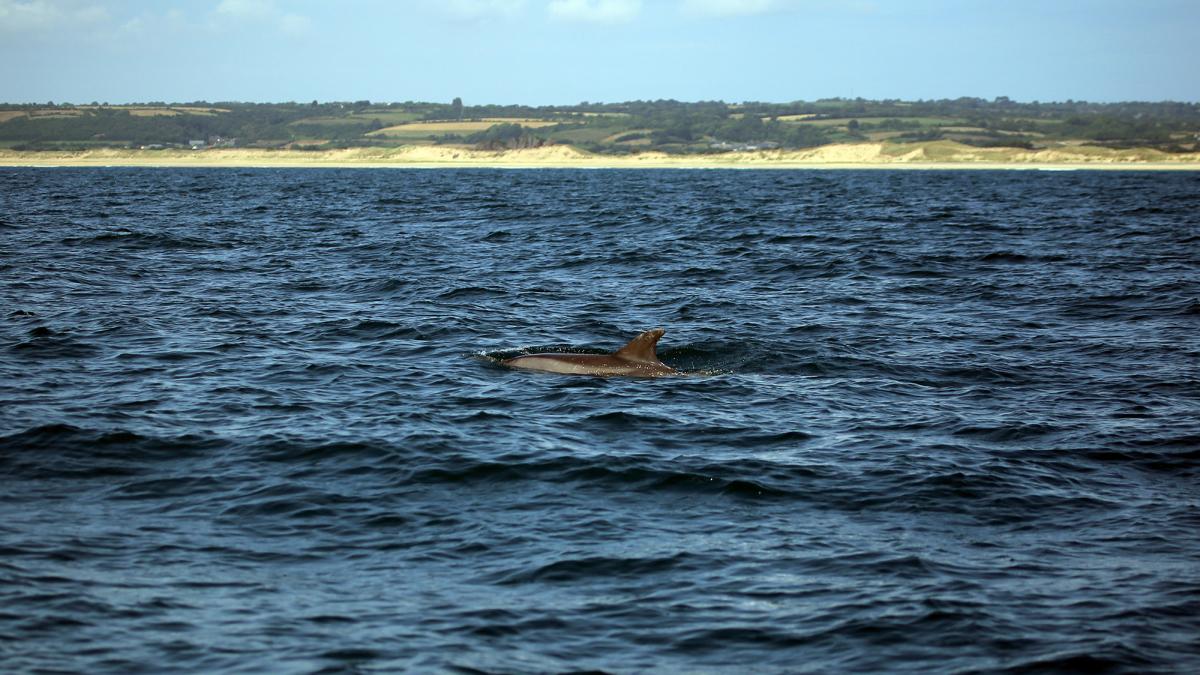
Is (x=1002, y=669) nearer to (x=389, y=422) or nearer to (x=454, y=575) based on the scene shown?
(x=454, y=575)

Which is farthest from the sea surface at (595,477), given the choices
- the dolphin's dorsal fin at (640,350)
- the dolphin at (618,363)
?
the dolphin's dorsal fin at (640,350)

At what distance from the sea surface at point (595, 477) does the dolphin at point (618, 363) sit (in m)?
0.28

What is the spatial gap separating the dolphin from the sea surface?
28 centimetres

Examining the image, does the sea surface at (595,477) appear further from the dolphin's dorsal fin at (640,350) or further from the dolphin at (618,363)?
the dolphin's dorsal fin at (640,350)

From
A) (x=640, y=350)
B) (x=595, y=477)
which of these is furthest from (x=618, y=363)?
(x=595, y=477)

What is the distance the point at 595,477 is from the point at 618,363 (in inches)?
224

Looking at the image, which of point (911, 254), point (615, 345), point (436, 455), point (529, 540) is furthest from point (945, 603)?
point (911, 254)

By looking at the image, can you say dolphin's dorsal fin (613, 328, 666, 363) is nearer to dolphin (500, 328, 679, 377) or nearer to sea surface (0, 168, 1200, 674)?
dolphin (500, 328, 679, 377)

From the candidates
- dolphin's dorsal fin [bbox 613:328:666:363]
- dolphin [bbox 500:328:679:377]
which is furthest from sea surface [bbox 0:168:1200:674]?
dolphin's dorsal fin [bbox 613:328:666:363]

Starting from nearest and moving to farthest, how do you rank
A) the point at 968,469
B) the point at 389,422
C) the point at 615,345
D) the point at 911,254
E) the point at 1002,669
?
the point at 1002,669 → the point at 968,469 → the point at 389,422 → the point at 615,345 → the point at 911,254

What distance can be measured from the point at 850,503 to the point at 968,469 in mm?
1967

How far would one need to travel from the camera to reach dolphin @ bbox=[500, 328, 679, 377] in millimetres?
18828

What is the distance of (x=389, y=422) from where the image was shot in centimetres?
1572

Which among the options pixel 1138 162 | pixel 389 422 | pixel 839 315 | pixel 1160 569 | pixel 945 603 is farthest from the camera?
pixel 1138 162
